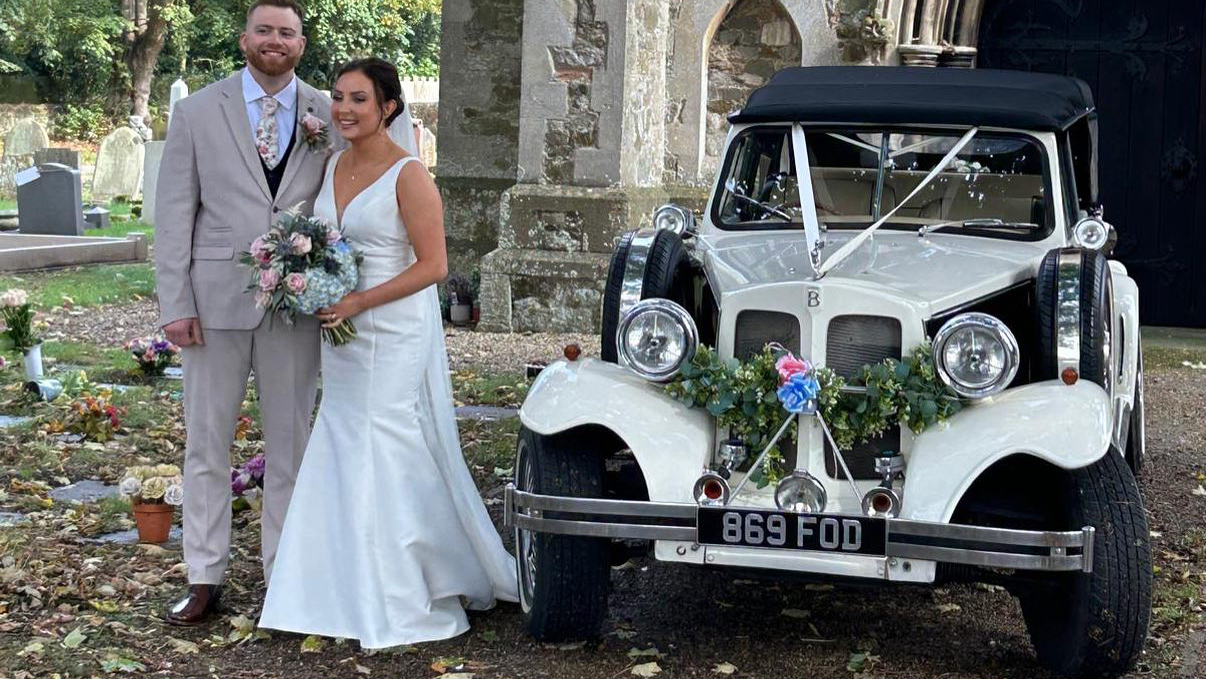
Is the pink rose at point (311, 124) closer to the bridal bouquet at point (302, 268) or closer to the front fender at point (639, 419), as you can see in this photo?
the bridal bouquet at point (302, 268)

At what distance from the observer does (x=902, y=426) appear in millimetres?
4879

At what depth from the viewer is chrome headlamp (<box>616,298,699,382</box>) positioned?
4941 millimetres

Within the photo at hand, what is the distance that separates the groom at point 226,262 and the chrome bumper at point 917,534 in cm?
112

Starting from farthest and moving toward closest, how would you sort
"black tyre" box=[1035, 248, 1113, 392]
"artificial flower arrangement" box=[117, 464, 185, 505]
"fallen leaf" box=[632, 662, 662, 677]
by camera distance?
1. "artificial flower arrangement" box=[117, 464, 185, 505]
2. "black tyre" box=[1035, 248, 1113, 392]
3. "fallen leaf" box=[632, 662, 662, 677]

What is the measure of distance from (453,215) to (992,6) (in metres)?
4.90

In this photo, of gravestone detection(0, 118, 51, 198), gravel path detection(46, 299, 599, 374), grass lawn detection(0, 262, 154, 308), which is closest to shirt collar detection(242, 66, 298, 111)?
gravel path detection(46, 299, 599, 374)

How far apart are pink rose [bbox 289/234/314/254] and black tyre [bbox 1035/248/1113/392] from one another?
90.6 inches

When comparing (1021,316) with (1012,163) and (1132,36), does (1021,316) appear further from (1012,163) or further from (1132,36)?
(1132,36)

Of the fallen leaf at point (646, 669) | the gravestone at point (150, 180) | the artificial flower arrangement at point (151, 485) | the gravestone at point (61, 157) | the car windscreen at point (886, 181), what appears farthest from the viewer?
the gravestone at point (61, 157)

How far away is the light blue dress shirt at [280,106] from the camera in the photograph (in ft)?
17.2

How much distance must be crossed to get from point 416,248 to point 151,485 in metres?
1.77

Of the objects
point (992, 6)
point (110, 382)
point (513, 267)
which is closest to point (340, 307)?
point (110, 382)

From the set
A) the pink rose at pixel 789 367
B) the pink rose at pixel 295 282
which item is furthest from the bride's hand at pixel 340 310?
the pink rose at pixel 789 367

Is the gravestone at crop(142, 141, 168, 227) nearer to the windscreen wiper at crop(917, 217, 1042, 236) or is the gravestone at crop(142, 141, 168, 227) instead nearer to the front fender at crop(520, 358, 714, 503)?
the windscreen wiper at crop(917, 217, 1042, 236)
